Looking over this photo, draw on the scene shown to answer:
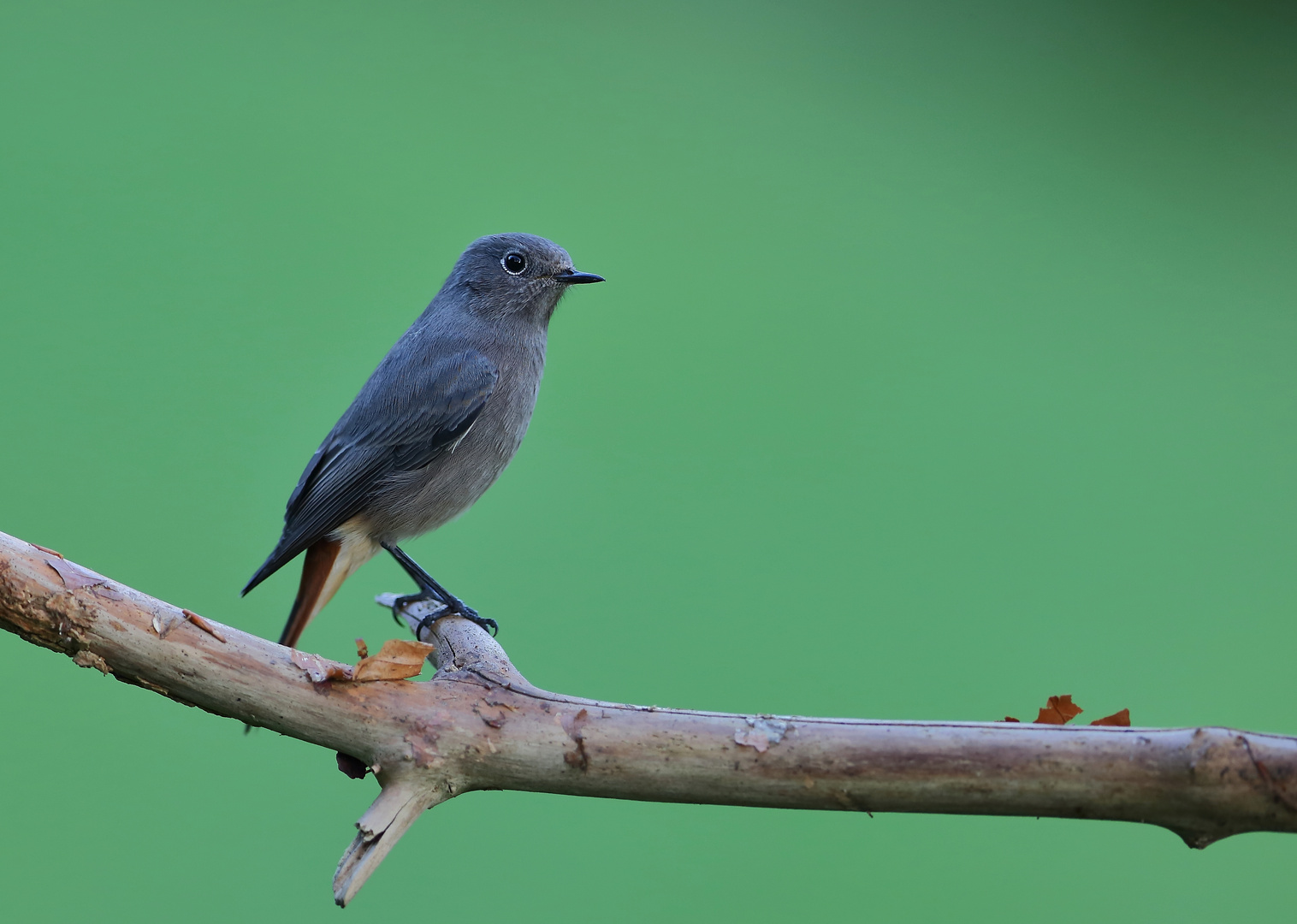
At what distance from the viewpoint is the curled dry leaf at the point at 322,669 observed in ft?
4.42

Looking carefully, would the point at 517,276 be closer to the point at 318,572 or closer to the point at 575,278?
the point at 575,278

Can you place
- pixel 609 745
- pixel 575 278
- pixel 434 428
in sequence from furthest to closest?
pixel 575 278
pixel 434 428
pixel 609 745

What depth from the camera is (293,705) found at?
1.34 metres

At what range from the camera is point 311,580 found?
6.94 feet

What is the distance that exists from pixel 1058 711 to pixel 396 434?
4.43ft

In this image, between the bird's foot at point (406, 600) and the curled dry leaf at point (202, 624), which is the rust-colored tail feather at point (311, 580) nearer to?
the bird's foot at point (406, 600)

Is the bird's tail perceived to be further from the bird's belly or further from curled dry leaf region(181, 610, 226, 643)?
curled dry leaf region(181, 610, 226, 643)

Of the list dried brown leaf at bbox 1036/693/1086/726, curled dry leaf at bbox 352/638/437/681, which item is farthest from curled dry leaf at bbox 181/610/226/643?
dried brown leaf at bbox 1036/693/1086/726

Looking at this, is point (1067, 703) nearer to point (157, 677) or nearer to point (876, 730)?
point (876, 730)

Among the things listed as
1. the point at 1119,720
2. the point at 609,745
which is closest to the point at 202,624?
the point at 609,745

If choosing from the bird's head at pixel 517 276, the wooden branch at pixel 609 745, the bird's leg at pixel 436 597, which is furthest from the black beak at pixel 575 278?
the wooden branch at pixel 609 745

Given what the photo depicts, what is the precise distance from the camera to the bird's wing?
6.63 feet

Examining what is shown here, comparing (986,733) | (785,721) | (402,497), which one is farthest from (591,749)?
(402,497)

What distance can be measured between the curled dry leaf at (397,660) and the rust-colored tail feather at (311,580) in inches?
31.2
